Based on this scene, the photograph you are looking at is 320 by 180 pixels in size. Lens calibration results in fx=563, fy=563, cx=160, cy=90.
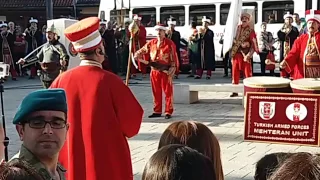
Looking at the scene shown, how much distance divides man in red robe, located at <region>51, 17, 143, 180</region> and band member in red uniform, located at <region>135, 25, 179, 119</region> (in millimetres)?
5713

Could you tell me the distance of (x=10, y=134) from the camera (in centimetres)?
873

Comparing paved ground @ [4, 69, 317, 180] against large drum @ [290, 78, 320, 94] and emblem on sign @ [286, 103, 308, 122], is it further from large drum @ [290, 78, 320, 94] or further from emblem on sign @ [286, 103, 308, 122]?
large drum @ [290, 78, 320, 94]

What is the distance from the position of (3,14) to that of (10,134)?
24.9 m

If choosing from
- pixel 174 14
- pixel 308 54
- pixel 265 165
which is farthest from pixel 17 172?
pixel 174 14

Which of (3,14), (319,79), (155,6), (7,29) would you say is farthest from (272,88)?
(3,14)

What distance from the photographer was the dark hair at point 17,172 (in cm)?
184

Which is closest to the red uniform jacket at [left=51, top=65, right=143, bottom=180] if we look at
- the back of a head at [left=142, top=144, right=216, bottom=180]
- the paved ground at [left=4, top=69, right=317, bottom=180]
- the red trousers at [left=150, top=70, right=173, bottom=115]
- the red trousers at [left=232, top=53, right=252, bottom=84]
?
the back of a head at [left=142, top=144, right=216, bottom=180]

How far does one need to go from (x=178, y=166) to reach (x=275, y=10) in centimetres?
1786

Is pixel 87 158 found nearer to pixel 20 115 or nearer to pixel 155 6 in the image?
pixel 20 115

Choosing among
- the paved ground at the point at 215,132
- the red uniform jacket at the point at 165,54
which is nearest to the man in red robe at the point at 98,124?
the paved ground at the point at 215,132

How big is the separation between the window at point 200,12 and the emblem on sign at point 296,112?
44.6 feet

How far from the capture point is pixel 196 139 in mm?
2715

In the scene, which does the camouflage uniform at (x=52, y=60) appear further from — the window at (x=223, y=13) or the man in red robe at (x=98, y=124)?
the window at (x=223, y=13)

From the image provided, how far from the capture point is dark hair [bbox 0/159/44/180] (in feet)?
6.04
